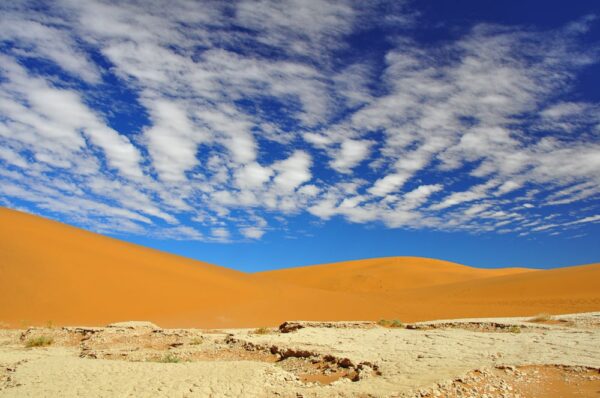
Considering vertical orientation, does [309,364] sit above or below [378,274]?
below

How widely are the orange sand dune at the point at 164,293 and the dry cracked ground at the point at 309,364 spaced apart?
5.19 metres

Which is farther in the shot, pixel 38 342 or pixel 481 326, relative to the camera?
pixel 481 326

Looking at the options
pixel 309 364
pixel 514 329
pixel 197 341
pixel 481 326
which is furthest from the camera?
pixel 481 326

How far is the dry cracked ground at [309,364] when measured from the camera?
6414 mm

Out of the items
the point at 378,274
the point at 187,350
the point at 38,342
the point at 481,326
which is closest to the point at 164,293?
the point at 38,342

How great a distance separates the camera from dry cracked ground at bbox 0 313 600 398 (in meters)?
6.41

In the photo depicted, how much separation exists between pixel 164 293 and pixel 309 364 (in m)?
14.1

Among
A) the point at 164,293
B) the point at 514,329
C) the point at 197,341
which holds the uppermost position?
the point at 164,293

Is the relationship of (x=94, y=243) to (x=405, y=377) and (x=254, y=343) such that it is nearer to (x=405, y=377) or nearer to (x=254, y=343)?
(x=254, y=343)

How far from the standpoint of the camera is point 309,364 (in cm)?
830

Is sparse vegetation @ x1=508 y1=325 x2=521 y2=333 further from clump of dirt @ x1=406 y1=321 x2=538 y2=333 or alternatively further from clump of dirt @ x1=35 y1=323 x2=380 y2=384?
clump of dirt @ x1=35 y1=323 x2=380 y2=384

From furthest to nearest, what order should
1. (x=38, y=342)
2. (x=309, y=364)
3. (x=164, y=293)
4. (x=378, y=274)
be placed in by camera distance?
(x=378, y=274)
(x=164, y=293)
(x=38, y=342)
(x=309, y=364)

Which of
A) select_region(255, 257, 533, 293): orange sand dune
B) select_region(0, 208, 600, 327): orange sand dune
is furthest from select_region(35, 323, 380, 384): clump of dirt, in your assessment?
select_region(255, 257, 533, 293): orange sand dune

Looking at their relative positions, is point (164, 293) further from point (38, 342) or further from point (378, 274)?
point (378, 274)
